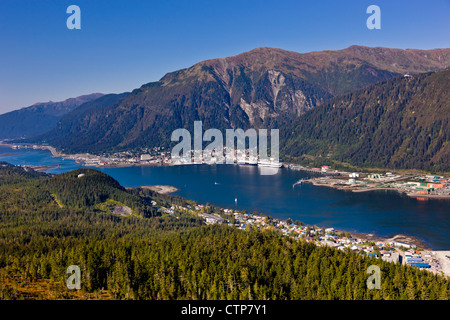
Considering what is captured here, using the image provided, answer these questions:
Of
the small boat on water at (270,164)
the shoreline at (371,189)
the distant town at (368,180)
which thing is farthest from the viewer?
the small boat on water at (270,164)

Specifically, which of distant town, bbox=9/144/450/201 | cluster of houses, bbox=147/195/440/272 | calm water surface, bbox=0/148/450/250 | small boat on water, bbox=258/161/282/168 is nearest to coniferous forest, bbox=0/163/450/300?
cluster of houses, bbox=147/195/440/272

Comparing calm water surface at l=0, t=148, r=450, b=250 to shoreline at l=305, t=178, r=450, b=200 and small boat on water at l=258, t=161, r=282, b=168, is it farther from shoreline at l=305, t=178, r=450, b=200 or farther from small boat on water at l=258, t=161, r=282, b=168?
small boat on water at l=258, t=161, r=282, b=168

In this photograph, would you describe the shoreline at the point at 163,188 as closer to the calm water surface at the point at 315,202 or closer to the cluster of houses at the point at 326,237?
the calm water surface at the point at 315,202

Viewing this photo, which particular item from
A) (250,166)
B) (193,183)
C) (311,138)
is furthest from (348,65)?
(193,183)

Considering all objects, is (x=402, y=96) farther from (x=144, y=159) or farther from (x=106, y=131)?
(x=106, y=131)

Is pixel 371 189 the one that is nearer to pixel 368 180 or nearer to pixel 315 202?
pixel 368 180

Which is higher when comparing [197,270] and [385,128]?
[385,128]

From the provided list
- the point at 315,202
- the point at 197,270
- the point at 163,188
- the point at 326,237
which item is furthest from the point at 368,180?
the point at 197,270

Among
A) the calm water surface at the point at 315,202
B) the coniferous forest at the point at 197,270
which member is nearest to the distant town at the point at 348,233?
the calm water surface at the point at 315,202
